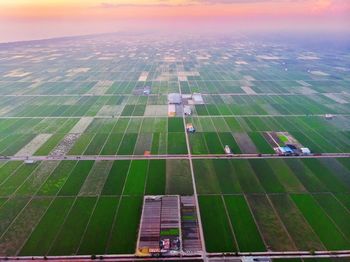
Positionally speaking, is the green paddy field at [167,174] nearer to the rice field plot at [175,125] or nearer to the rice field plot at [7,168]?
the rice field plot at [7,168]

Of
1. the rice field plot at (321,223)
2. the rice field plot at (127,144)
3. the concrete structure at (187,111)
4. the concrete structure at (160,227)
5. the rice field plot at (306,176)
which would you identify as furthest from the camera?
the concrete structure at (187,111)

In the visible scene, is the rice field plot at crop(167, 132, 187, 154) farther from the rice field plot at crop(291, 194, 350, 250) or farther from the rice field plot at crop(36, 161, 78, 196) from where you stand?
the rice field plot at crop(291, 194, 350, 250)

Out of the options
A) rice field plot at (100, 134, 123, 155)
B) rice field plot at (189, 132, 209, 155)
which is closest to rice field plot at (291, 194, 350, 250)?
rice field plot at (189, 132, 209, 155)

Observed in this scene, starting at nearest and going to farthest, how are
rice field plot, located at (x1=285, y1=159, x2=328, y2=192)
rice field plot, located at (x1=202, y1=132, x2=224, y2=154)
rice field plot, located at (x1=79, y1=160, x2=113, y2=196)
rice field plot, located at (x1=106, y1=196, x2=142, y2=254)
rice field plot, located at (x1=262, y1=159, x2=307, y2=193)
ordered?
rice field plot, located at (x1=106, y1=196, x2=142, y2=254), rice field plot, located at (x1=79, y1=160, x2=113, y2=196), rice field plot, located at (x1=262, y1=159, x2=307, y2=193), rice field plot, located at (x1=285, y1=159, x2=328, y2=192), rice field plot, located at (x1=202, y1=132, x2=224, y2=154)

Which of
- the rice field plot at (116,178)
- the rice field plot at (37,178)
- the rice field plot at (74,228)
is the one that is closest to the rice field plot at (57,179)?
the rice field plot at (37,178)

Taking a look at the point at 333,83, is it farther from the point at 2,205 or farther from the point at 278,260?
the point at 2,205

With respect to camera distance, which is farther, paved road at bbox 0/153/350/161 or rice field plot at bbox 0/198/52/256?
paved road at bbox 0/153/350/161

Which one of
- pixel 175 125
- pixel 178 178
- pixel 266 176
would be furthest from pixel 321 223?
pixel 175 125

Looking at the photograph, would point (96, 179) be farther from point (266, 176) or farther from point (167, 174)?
point (266, 176)

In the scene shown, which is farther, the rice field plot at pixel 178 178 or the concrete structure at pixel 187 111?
the concrete structure at pixel 187 111

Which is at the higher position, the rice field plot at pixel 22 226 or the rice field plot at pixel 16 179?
the rice field plot at pixel 22 226

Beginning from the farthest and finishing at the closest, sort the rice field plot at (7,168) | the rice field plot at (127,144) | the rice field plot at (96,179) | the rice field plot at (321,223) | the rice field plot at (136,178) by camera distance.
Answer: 1. the rice field plot at (127,144)
2. the rice field plot at (7,168)
3. the rice field plot at (96,179)
4. the rice field plot at (136,178)
5. the rice field plot at (321,223)

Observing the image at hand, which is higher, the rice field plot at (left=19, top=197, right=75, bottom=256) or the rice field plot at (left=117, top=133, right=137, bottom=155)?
the rice field plot at (left=19, top=197, right=75, bottom=256)
